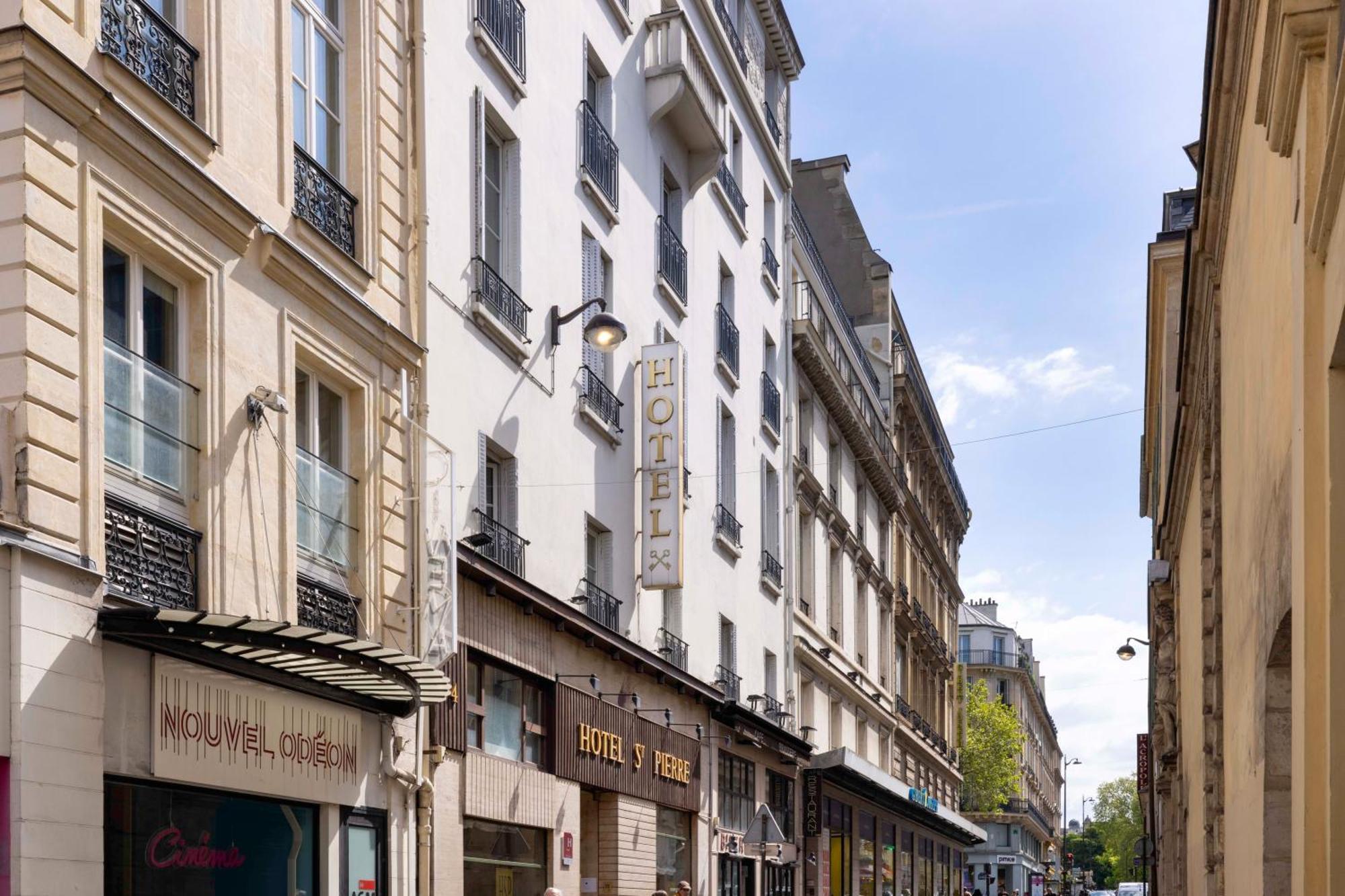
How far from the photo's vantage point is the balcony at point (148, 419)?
36.4 ft

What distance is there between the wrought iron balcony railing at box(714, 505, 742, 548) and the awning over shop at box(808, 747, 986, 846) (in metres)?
5.67

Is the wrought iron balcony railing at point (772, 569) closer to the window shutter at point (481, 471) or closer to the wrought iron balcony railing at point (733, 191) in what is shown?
the wrought iron balcony railing at point (733, 191)

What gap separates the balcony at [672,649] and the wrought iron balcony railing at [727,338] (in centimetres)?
548

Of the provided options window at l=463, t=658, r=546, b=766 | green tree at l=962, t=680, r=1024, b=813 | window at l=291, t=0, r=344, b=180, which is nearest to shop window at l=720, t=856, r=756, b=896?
window at l=463, t=658, r=546, b=766

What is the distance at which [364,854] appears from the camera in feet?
46.7

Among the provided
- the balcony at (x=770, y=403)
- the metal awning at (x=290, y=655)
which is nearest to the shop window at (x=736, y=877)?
the balcony at (x=770, y=403)

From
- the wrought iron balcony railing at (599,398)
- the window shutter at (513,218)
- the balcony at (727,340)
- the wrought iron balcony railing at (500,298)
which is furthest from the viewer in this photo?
the balcony at (727,340)

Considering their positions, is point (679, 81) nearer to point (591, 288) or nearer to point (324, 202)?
point (591, 288)

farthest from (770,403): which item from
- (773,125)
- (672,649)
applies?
(672,649)

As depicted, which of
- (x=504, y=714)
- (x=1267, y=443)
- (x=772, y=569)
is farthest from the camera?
(x=772, y=569)

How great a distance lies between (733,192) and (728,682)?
8399 mm

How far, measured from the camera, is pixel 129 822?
10938mm

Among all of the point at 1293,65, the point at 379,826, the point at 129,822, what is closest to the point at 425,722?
the point at 379,826

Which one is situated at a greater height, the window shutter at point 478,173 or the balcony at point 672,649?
the window shutter at point 478,173
